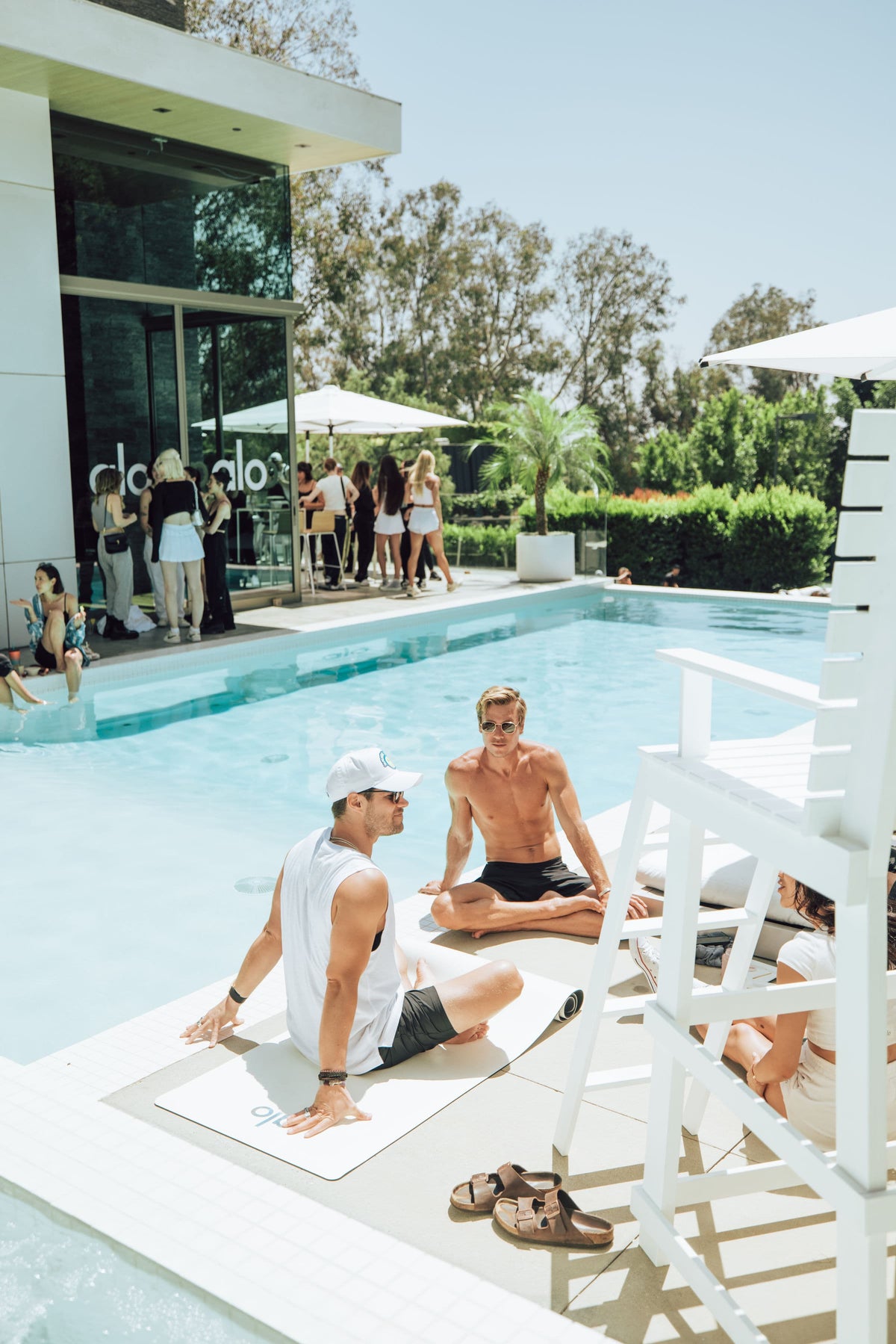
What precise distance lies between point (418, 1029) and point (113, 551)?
875 cm

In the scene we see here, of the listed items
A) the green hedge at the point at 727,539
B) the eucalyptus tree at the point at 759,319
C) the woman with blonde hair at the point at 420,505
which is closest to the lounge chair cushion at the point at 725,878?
the woman with blonde hair at the point at 420,505

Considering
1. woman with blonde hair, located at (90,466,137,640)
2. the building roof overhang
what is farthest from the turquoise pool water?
the building roof overhang

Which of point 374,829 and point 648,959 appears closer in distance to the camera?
point 374,829

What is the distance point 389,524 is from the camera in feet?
48.6

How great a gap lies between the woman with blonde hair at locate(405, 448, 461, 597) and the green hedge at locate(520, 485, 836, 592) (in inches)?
228

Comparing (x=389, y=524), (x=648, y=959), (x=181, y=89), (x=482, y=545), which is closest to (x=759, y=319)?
(x=482, y=545)

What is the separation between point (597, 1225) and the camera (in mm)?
2510

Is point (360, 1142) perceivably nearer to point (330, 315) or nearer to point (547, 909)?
point (547, 909)

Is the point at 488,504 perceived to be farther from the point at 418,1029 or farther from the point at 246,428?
the point at 418,1029

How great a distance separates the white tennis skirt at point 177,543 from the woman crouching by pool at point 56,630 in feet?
4.58

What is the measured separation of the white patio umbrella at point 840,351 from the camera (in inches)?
144

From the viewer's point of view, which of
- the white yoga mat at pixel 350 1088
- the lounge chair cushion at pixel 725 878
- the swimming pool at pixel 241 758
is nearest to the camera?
the white yoga mat at pixel 350 1088

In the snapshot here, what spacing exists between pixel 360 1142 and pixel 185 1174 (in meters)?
0.43

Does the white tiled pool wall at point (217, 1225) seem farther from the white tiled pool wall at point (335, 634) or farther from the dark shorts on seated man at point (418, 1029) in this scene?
the white tiled pool wall at point (335, 634)
